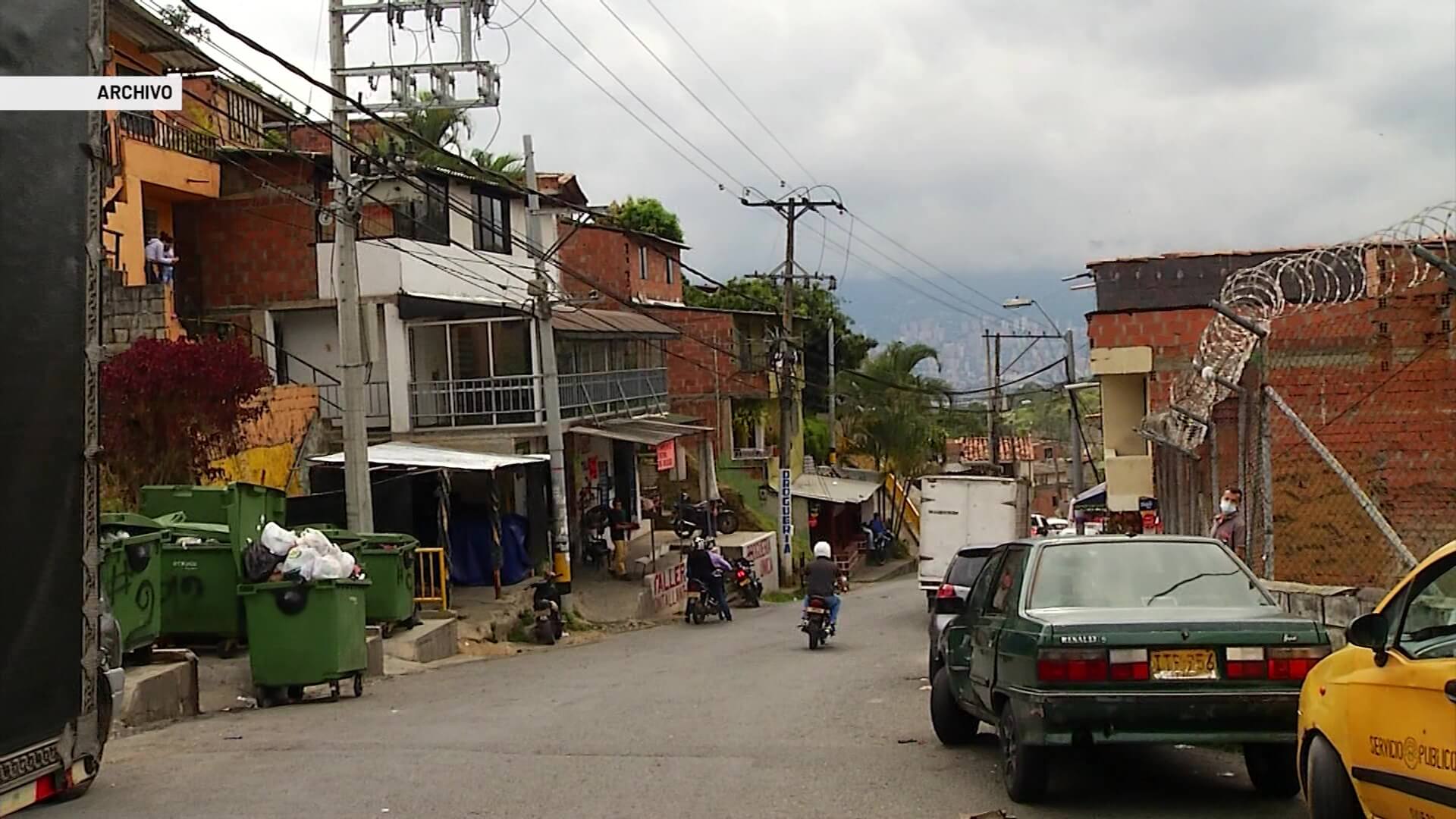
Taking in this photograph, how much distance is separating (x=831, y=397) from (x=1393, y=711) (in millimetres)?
53920

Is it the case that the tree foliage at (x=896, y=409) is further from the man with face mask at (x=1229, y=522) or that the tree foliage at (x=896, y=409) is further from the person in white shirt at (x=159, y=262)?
the man with face mask at (x=1229, y=522)

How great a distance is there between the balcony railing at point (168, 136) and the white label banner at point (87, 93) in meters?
23.0

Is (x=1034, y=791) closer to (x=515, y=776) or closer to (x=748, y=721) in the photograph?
(x=515, y=776)

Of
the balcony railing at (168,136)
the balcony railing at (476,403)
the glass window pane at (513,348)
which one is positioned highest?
the balcony railing at (168,136)

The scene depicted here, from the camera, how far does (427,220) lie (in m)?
33.5

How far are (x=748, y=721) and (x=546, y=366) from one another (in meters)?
17.5

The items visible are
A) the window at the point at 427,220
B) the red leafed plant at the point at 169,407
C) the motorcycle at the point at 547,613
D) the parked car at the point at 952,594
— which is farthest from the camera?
the window at the point at 427,220

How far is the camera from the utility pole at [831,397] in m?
58.9

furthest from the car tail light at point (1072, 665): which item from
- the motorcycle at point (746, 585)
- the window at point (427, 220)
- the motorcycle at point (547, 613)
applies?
the motorcycle at point (746, 585)

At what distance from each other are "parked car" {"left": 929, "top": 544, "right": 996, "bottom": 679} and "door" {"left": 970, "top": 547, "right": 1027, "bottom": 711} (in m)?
0.99

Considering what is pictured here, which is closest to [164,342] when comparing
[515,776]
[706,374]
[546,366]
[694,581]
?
[546,366]

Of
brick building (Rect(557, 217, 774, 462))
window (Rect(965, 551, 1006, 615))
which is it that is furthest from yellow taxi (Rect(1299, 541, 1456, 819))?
brick building (Rect(557, 217, 774, 462))

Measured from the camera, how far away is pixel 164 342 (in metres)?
21.3

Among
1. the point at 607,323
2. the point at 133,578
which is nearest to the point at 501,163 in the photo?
the point at 607,323
